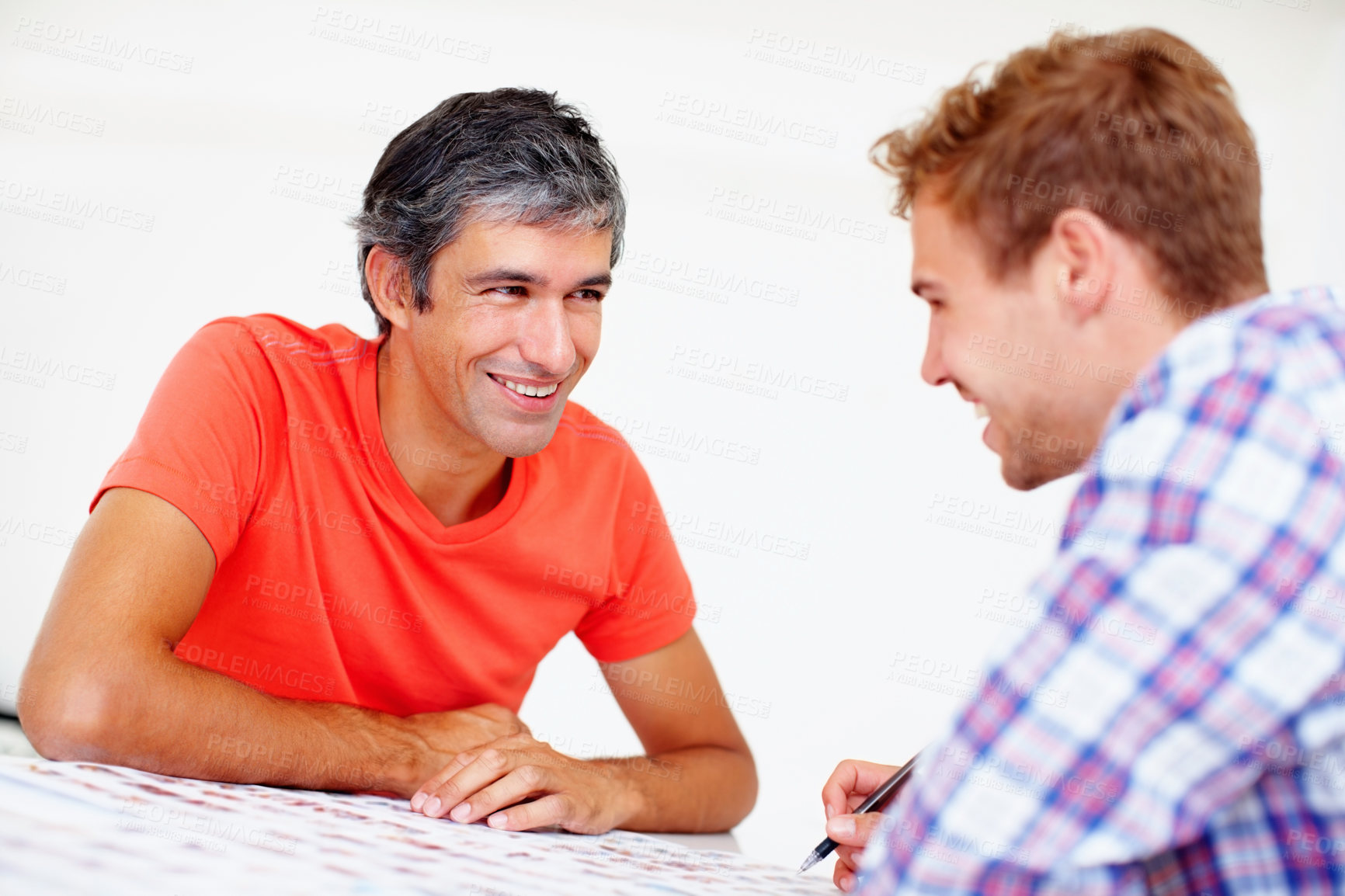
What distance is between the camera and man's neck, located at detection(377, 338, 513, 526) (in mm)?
1675

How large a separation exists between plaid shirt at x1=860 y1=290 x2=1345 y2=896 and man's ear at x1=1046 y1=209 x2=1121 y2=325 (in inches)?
8.4

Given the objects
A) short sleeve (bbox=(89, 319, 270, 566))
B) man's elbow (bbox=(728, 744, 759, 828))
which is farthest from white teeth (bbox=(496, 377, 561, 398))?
man's elbow (bbox=(728, 744, 759, 828))

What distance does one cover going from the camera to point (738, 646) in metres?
2.71

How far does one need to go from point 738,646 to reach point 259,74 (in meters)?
1.99

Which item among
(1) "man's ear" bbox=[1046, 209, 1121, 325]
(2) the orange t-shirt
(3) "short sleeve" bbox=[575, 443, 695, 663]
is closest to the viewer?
(1) "man's ear" bbox=[1046, 209, 1121, 325]

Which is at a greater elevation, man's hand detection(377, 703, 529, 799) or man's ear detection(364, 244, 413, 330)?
man's ear detection(364, 244, 413, 330)

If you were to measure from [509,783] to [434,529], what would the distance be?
47 cm

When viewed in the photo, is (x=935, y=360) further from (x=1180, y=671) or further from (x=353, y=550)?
(x=353, y=550)

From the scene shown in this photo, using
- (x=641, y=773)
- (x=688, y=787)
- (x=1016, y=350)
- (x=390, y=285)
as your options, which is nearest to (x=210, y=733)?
(x=641, y=773)

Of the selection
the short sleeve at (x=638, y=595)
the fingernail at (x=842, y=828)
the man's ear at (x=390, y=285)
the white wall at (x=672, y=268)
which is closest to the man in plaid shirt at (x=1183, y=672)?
the fingernail at (x=842, y=828)

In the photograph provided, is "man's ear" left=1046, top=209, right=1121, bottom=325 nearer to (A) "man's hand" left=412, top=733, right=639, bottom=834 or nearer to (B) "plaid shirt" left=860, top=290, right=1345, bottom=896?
(B) "plaid shirt" left=860, top=290, right=1345, bottom=896

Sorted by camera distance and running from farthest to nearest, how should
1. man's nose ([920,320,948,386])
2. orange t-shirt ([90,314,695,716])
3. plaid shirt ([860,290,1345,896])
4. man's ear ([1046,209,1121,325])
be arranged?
orange t-shirt ([90,314,695,716])
man's nose ([920,320,948,386])
man's ear ([1046,209,1121,325])
plaid shirt ([860,290,1345,896])

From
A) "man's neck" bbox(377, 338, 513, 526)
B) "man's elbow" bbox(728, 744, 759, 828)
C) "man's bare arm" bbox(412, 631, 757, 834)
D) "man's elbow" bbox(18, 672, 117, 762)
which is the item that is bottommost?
"man's elbow" bbox(728, 744, 759, 828)

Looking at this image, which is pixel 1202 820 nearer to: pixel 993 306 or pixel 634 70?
pixel 993 306
